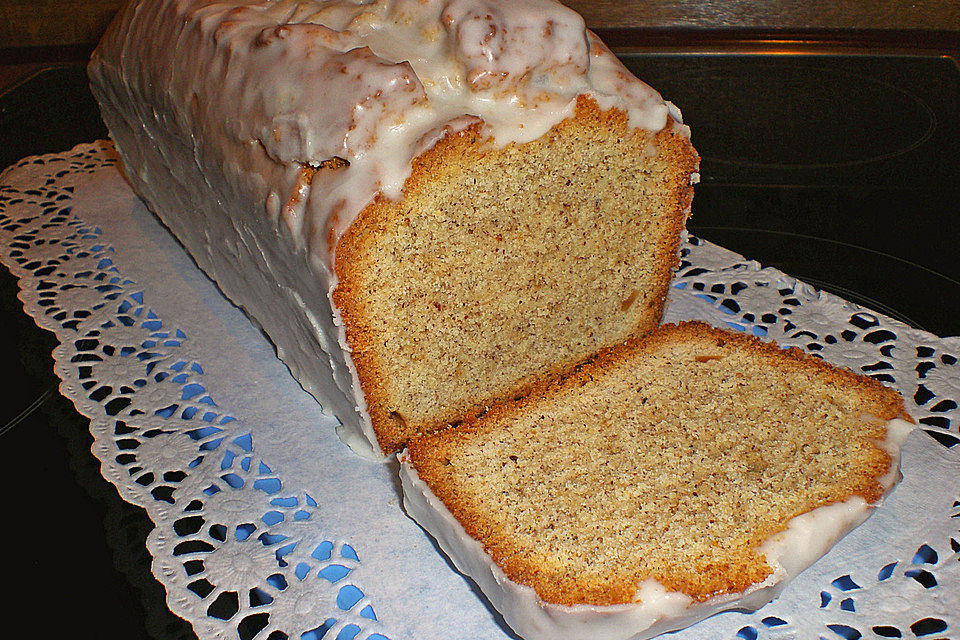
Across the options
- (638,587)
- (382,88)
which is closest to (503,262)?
(382,88)

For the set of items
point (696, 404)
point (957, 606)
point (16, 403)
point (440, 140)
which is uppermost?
point (440, 140)

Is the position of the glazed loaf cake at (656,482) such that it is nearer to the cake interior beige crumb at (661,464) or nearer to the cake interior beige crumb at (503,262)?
the cake interior beige crumb at (661,464)

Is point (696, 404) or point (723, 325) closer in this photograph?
point (696, 404)

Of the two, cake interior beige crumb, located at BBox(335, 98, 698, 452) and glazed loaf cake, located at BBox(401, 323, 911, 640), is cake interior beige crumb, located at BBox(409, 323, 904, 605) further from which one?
cake interior beige crumb, located at BBox(335, 98, 698, 452)

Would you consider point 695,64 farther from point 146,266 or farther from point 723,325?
point 146,266

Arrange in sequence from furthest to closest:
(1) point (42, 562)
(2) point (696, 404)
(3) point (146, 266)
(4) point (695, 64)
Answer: (4) point (695, 64) → (3) point (146, 266) → (2) point (696, 404) → (1) point (42, 562)

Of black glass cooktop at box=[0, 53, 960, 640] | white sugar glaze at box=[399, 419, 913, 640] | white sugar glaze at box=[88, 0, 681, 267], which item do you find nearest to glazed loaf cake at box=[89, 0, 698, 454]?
white sugar glaze at box=[88, 0, 681, 267]

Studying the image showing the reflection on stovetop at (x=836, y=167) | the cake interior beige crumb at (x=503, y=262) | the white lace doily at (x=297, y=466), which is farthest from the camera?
the reflection on stovetop at (x=836, y=167)

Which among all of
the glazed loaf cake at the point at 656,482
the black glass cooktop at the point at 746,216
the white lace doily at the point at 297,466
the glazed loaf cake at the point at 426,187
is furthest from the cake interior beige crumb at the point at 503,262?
the black glass cooktop at the point at 746,216

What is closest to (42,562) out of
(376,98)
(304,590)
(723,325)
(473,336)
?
(304,590)
